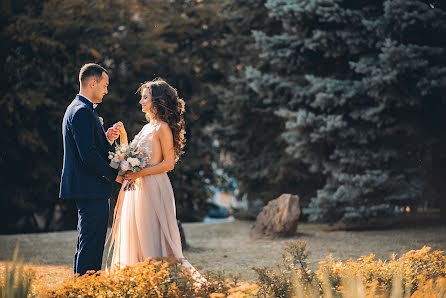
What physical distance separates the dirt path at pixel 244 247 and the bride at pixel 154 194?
248cm

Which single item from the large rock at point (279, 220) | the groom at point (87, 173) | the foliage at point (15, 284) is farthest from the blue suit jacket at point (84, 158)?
the large rock at point (279, 220)

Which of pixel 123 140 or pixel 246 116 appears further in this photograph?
pixel 246 116

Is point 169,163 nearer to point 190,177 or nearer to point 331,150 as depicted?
point 331,150

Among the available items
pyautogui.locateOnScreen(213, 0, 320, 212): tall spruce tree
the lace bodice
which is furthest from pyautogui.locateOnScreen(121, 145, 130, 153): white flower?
pyautogui.locateOnScreen(213, 0, 320, 212): tall spruce tree

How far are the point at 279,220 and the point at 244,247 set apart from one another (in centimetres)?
127

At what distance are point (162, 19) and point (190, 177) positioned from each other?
5.81m

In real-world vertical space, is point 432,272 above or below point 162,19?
below

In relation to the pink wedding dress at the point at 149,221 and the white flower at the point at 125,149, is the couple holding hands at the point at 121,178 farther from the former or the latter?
the white flower at the point at 125,149

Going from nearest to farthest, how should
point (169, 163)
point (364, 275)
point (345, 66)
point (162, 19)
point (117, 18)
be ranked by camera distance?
point (364, 275) → point (169, 163) → point (345, 66) → point (117, 18) → point (162, 19)

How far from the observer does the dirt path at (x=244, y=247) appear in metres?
8.90

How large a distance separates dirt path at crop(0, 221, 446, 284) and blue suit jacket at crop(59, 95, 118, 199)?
9.43 feet

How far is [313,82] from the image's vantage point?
42.5ft

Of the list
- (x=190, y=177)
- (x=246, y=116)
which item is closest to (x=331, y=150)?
(x=246, y=116)

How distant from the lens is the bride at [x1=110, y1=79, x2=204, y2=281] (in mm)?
5457
